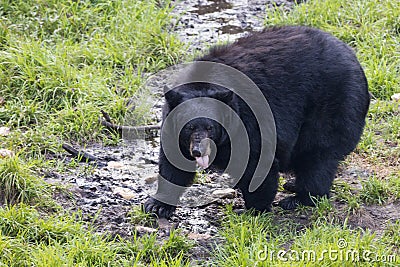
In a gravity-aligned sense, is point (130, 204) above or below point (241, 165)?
below

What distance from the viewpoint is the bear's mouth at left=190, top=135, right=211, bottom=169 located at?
202 inches

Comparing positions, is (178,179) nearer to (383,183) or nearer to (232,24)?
(383,183)

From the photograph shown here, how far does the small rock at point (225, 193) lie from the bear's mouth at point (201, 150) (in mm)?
881

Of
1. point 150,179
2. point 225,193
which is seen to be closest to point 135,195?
point 150,179

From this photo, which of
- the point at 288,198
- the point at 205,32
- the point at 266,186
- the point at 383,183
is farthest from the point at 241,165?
the point at 205,32

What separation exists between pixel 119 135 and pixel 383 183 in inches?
94.5

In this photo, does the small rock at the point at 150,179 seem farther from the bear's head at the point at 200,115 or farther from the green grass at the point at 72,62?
the bear's head at the point at 200,115

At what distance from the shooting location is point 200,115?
5.18 metres

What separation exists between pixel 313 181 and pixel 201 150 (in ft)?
3.83

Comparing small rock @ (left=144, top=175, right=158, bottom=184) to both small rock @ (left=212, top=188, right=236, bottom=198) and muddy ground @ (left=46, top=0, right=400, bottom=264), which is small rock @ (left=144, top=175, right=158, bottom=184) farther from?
small rock @ (left=212, top=188, right=236, bottom=198)

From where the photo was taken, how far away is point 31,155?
6.31 m

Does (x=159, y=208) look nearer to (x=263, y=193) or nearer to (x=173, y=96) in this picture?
(x=263, y=193)
